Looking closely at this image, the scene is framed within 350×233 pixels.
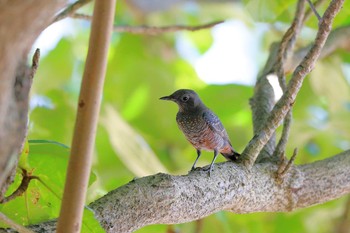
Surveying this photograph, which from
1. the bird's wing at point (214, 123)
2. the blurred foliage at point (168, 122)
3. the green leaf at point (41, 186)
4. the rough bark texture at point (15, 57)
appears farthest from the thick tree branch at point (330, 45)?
the rough bark texture at point (15, 57)

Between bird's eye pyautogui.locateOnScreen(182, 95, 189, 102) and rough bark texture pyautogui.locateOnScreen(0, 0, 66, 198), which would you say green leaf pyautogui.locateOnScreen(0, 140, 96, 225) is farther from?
bird's eye pyautogui.locateOnScreen(182, 95, 189, 102)

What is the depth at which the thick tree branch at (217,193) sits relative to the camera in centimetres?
84

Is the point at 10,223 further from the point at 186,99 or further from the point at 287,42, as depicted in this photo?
the point at 186,99

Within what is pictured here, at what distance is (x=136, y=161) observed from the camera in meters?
1.57

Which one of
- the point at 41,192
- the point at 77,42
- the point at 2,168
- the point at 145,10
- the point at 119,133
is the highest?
the point at 77,42

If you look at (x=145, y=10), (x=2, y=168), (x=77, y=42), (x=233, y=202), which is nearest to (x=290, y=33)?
(x=233, y=202)

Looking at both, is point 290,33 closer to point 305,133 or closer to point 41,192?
point 305,133

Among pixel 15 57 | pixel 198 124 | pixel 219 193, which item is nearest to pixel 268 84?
pixel 198 124

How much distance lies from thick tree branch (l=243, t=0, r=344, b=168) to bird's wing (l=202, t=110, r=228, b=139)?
1.89ft

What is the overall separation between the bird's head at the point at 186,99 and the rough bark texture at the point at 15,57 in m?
1.22

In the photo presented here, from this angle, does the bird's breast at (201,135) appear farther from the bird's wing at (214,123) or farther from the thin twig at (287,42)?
the thin twig at (287,42)

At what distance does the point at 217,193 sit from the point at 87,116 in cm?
46

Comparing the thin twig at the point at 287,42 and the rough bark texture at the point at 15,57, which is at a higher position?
the thin twig at the point at 287,42

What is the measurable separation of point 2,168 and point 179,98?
127cm
